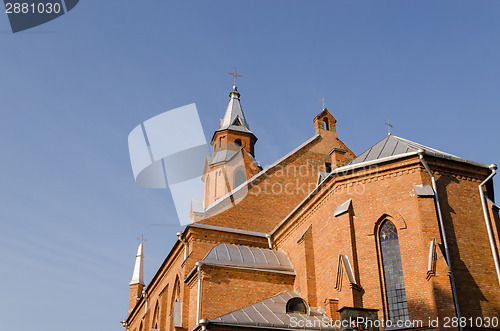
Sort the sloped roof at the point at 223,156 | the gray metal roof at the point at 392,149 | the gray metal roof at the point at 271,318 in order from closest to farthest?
the gray metal roof at the point at 271,318 → the gray metal roof at the point at 392,149 → the sloped roof at the point at 223,156

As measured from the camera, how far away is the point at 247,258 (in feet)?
69.6

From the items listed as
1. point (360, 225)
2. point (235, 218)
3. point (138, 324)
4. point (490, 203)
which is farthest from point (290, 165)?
point (138, 324)

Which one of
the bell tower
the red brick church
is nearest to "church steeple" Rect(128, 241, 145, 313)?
the bell tower

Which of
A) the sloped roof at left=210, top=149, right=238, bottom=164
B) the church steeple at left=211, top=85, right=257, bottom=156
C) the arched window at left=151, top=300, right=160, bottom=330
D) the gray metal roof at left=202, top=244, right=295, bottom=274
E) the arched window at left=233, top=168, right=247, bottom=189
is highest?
the church steeple at left=211, top=85, right=257, bottom=156

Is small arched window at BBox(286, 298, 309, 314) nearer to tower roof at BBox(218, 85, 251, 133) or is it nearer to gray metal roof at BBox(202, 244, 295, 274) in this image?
gray metal roof at BBox(202, 244, 295, 274)

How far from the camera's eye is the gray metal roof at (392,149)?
61.8 ft

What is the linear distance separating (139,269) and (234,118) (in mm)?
15760

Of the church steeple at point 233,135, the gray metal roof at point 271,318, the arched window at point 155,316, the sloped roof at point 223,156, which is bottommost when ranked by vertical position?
the gray metal roof at point 271,318

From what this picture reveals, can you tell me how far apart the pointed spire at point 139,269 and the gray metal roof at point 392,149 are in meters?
28.1

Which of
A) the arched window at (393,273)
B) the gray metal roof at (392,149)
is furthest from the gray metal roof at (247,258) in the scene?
the gray metal roof at (392,149)

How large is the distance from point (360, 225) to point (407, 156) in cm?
306

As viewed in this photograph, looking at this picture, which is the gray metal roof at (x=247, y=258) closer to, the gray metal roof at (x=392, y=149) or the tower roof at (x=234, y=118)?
the gray metal roof at (x=392, y=149)

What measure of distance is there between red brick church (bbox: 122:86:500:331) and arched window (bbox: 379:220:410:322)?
3cm

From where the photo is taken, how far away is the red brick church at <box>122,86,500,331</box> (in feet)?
53.0
